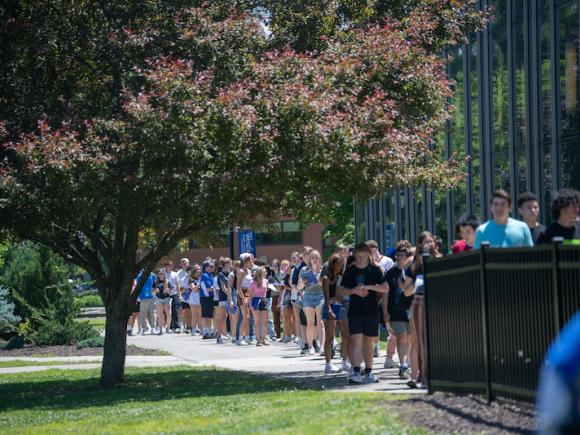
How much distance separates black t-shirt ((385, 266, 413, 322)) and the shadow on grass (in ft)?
5.34

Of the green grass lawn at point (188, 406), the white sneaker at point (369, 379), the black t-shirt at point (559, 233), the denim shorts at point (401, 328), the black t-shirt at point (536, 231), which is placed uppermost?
the black t-shirt at point (536, 231)

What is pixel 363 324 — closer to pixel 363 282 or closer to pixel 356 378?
pixel 363 282

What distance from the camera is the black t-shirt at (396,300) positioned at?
14.7 m

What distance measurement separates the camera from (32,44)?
15656mm

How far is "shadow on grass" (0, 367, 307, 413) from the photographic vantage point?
47.0ft

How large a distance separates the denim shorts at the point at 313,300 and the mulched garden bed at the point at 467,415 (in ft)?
31.6

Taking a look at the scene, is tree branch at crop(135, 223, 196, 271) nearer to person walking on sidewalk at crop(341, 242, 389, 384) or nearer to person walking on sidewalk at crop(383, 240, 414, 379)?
person walking on sidewalk at crop(341, 242, 389, 384)

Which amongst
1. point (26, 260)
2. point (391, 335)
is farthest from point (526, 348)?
→ point (26, 260)

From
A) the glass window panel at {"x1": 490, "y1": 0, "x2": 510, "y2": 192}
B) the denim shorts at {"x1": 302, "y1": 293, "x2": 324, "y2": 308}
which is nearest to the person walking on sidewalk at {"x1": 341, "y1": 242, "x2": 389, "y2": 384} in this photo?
the denim shorts at {"x1": 302, "y1": 293, "x2": 324, "y2": 308}

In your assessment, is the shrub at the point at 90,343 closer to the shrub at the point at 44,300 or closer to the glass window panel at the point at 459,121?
the shrub at the point at 44,300

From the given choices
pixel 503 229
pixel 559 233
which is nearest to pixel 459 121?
pixel 503 229

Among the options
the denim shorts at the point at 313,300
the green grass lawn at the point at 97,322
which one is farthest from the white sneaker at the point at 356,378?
the green grass lawn at the point at 97,322

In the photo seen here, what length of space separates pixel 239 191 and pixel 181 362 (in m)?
8.16

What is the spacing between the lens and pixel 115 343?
1645 centimetres
